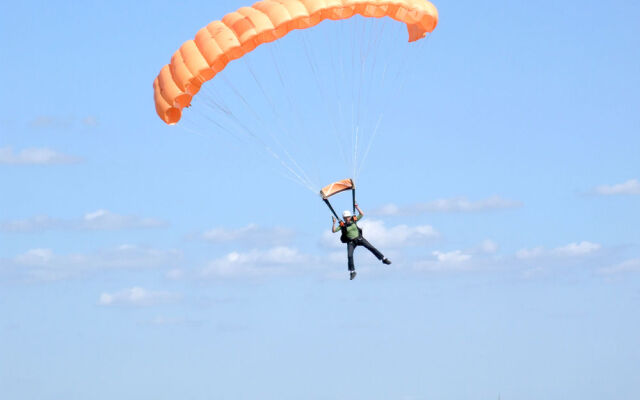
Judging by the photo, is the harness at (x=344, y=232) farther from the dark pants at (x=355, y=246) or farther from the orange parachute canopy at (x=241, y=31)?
the orange parachute canopy at (x=241, y=31)

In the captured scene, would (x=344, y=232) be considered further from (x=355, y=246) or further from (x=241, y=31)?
(x=241, y=31)

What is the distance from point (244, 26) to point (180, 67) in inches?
80.4

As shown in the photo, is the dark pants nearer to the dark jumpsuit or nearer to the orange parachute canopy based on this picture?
the dark jumpsuit

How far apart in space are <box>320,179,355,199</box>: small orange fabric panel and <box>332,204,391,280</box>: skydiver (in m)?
0.56

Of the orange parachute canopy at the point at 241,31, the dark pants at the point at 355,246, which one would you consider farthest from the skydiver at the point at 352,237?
the orange parachute canopy at the point at 241,31

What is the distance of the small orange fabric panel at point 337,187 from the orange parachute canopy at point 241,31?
13.4 ft

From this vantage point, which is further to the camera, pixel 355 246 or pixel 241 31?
pixel 355 246

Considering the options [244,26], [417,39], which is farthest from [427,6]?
[244,26]

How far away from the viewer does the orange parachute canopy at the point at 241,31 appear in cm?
4994

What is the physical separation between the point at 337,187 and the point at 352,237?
1350 mm

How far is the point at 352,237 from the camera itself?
5100cm

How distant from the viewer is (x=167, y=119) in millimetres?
51688

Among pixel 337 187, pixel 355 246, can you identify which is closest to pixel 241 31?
pixel 337 187

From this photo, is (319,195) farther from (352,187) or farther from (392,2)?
(392,2)
